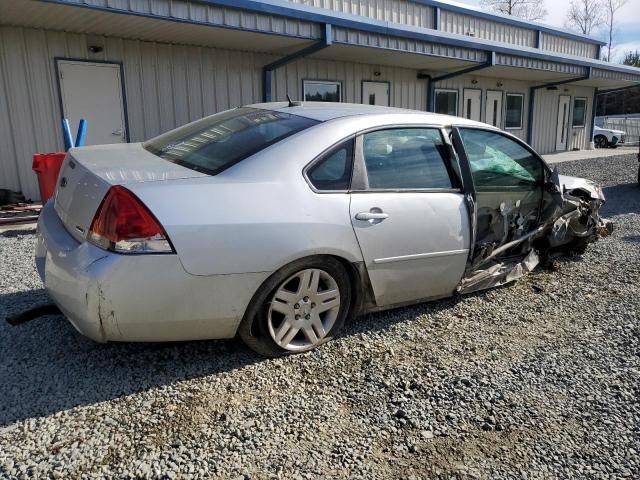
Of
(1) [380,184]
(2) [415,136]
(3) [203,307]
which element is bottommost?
(3) [203,307]

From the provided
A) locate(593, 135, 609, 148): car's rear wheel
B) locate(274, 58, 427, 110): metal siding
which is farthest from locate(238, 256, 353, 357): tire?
locate(593, 135, 609, 148): car's rear wheel

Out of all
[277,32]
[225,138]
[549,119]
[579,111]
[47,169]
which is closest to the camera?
[225,138]

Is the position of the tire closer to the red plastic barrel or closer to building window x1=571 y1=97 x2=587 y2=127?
the red plastic barrel

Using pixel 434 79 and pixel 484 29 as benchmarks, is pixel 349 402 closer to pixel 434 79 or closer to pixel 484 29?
pixel 434 79

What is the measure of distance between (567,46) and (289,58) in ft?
52.1

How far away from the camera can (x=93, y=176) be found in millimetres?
2791

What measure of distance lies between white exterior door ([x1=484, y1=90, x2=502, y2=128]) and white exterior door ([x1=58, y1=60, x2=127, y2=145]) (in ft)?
39.9

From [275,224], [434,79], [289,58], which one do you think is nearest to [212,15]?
[289,58]

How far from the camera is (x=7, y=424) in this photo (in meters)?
2.46

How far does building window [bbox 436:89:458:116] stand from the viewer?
1547 centimetres

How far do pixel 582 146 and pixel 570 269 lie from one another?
779 inches

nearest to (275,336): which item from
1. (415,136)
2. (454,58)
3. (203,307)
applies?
(203,307)

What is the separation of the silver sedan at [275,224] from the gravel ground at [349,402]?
0.29 metres

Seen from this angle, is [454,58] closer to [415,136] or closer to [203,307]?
[415,136]
